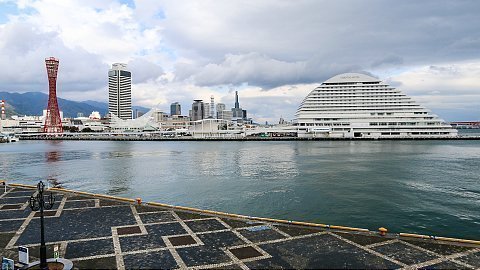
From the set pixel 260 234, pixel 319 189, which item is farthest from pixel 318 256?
pixel 319 189

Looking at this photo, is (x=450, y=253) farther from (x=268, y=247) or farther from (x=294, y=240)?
(x=268, y=247)

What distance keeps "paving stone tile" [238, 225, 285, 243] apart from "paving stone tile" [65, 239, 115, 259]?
541 centimetres

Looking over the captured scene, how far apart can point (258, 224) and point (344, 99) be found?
10671 centimetres

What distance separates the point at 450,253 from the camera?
11.8 metres

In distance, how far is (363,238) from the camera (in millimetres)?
13328

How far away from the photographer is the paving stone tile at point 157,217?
52.4 ft

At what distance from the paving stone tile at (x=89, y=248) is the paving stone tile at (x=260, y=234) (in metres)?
5.41

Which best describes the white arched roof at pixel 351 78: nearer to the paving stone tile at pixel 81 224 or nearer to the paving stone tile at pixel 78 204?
the paving stone tile at pixel 78 204

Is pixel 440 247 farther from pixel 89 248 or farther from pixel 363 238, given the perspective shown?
pixel 89 248

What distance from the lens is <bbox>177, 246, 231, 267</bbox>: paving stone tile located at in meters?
11.2

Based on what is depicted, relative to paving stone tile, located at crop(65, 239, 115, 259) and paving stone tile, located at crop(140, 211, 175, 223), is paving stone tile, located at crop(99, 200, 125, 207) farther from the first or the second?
paving stone tile, located at crop(65, 239, 115, 259)

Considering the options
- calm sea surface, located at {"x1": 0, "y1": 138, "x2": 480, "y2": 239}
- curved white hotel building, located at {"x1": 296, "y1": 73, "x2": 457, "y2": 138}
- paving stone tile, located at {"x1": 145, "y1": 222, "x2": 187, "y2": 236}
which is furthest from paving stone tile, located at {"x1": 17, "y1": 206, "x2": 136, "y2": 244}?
curved white hotel building, located at {"x1": 296, "y1": 73, "x2": 457, "y2": 138}

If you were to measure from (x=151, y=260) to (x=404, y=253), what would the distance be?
9.21 m

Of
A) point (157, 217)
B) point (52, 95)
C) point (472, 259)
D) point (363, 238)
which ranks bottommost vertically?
point (472, 259)
